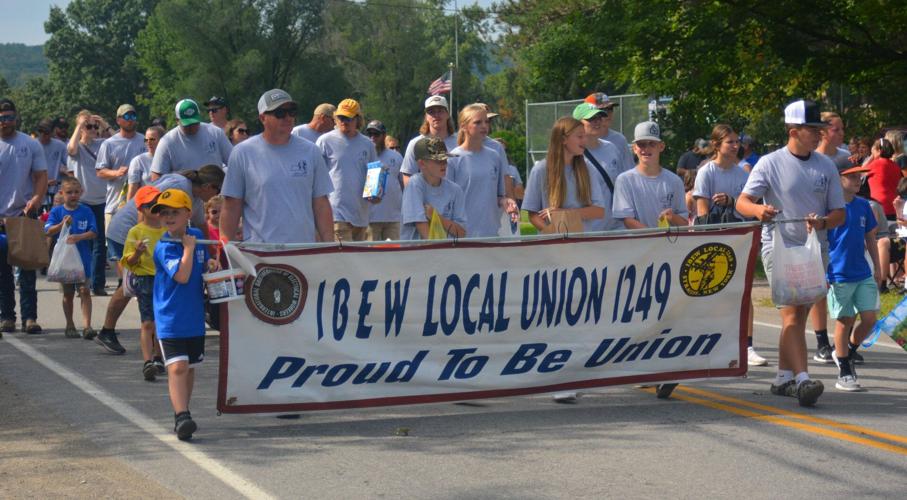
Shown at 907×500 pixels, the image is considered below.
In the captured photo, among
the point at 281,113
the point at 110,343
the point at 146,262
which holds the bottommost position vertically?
the point at 110,343

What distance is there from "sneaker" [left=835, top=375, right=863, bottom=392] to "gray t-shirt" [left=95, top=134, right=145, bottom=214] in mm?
8547

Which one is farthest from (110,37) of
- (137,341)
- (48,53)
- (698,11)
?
(137,341)

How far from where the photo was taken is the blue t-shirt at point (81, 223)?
12398 millimetres

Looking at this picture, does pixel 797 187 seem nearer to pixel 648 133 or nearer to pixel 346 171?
pixel 648 133

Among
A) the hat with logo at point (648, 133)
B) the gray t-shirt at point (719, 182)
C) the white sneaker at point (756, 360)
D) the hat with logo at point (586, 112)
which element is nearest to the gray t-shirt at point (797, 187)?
the hat with logo at point (648, 133)

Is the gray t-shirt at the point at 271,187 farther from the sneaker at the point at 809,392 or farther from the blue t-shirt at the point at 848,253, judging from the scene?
the blue t-shirt at the point at 848,253

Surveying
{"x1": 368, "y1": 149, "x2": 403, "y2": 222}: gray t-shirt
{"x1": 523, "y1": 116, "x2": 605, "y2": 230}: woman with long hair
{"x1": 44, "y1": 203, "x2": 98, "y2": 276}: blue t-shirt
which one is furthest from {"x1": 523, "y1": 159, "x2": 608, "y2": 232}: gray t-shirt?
{"x1": 44, "y1": 203, "x2": 98, "y2": 276}: blue t-shirt

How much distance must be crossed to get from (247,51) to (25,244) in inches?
2726

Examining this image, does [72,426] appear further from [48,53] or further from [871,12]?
[48,53]

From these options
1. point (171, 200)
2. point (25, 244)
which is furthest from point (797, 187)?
point (25, 244)

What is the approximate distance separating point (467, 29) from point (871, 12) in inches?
4493

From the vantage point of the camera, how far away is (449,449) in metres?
7.19

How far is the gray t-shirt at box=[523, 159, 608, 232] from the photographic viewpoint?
9.09 meters

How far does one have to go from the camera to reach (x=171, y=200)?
7430 mm
